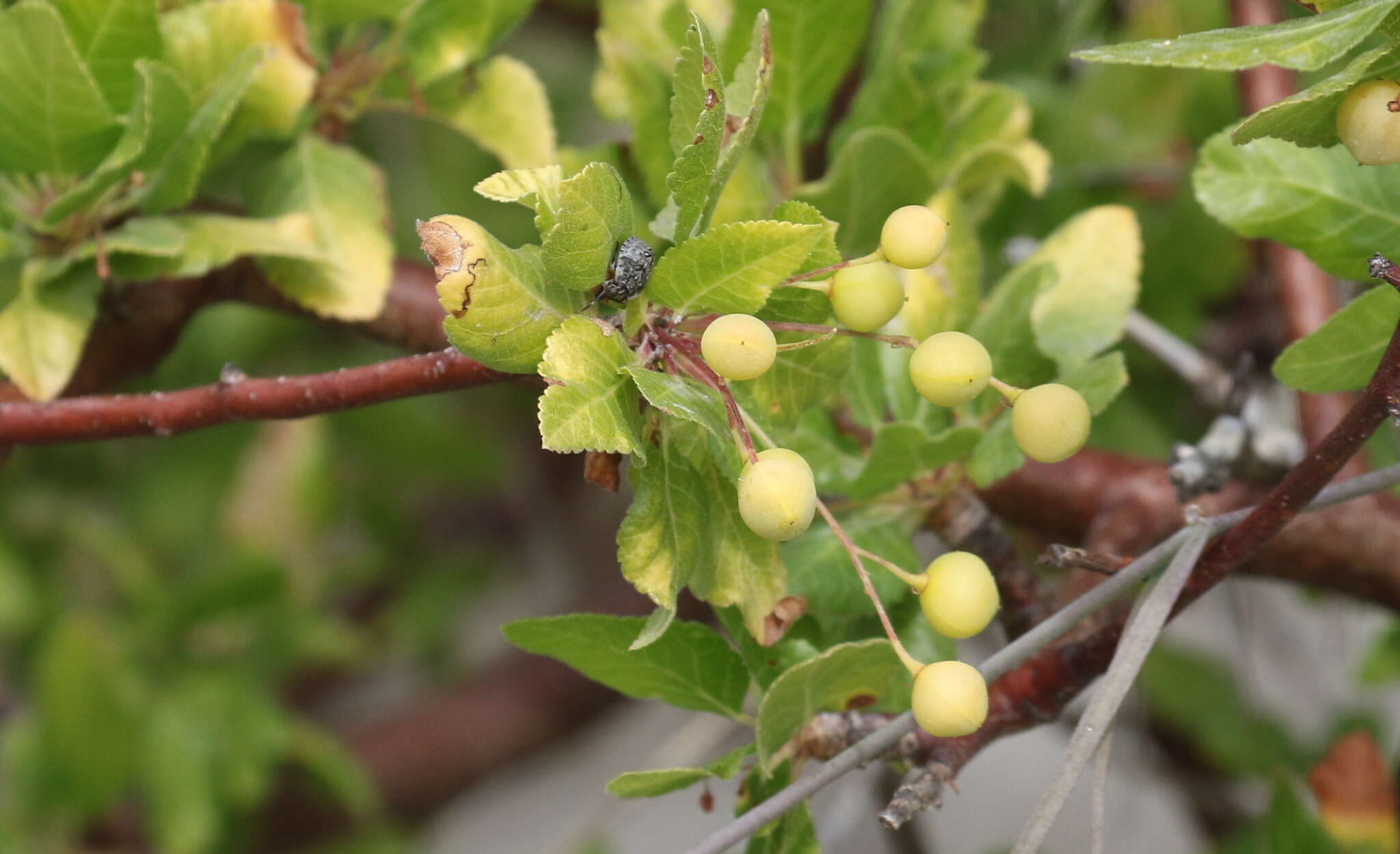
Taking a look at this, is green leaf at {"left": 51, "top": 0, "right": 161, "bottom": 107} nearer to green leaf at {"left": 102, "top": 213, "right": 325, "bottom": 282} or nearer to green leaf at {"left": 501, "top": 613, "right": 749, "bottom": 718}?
green leaf at {"left": 102, "top": 213, "right": 325, "bottom": 282}

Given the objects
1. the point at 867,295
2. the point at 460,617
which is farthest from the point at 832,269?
the point at 460,617

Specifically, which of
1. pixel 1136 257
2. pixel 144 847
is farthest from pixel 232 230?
pixel 144 847

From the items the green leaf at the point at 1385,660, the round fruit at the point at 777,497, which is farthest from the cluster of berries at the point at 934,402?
the green leaf at the point at 1385,660

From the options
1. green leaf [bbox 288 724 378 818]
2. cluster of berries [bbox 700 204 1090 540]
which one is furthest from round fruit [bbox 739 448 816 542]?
green leaf [bbox 288 724 378 818]

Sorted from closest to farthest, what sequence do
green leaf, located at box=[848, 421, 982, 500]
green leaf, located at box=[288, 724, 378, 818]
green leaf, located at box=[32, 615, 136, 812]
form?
1. green leaf, located at box=[848, 421, 982, 500]
2. green leaf, located at box=[32, 615, 136, 812]
3. green leaf, located at box=[288, 724, 378, 818]

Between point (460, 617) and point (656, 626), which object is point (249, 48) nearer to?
point (656, 626)

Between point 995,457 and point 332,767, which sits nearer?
point 995,457
